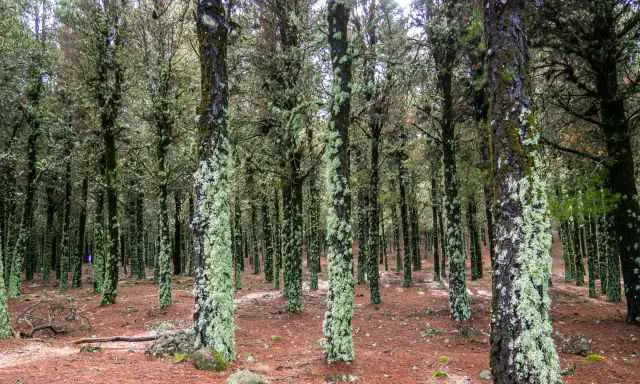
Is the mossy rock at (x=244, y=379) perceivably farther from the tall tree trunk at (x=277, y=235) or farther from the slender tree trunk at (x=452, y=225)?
the tall tree trunk at (x=277, y=235)

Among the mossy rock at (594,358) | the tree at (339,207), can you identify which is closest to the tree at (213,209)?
the tree at (339,207)

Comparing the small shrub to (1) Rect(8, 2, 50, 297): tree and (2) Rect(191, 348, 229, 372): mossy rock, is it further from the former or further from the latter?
(1) Rect(8, 2, 50, 297): tree

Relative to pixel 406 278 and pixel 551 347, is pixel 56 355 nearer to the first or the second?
pixel 551 347

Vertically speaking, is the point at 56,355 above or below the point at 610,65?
below

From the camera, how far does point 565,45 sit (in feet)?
36.0

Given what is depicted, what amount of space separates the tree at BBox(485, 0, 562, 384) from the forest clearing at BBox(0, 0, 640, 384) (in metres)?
0.03

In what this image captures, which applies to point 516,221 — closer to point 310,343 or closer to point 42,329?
point 310,343

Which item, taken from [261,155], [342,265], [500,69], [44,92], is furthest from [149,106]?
[500,69]

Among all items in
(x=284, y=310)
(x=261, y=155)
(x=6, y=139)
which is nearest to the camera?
(x=284, y=310)

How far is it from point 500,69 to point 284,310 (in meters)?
11.5

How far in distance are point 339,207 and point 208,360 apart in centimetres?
382

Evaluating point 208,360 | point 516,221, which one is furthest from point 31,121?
point 516,221

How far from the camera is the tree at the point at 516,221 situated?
5008 millimetres

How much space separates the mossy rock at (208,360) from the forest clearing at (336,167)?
39 millimetres
